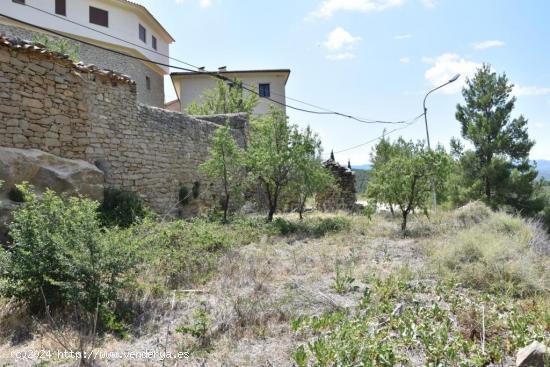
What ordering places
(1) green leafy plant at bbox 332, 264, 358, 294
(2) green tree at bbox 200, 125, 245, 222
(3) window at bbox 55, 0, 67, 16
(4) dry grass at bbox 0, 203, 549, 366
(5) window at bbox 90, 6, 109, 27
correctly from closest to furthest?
(4) dry grass at bbox 0, 203, 549, 366 → (1) green leafy plant at bbox 332, 264, 358, 294 → (2) green tree at bbox 200, 125, 245, 222 → (3) window at bbox 55, 0, 67, 16 → (5) window at bbox 90, 6, 109, 27

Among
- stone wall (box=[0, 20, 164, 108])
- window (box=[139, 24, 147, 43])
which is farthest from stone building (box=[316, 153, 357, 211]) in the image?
window (box=[139, 24, 147, 43])

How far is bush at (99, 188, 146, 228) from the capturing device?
738cm

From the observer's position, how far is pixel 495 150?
16984mm

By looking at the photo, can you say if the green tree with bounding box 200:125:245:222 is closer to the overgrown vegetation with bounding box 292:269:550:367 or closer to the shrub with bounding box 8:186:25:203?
the shrub with bounding box 8:186:25:203

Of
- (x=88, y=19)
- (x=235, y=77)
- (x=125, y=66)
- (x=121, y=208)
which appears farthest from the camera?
(x=235, y=77)

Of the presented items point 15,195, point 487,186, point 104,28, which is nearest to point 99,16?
point 104,28

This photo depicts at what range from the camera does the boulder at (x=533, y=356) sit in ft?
9.38

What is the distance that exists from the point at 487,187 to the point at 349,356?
16.5 metres

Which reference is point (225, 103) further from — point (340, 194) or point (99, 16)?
point (340, 194)

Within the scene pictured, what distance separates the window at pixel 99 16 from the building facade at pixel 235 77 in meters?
6.82

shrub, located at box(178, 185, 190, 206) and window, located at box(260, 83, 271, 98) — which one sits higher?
window, located at box(260, 83, 271, 98)

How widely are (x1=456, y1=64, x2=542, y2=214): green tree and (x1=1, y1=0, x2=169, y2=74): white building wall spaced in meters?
18.1

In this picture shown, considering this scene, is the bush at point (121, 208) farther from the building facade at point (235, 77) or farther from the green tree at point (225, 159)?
the building facade at point (235, 77)

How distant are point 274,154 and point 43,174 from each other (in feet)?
16.7
